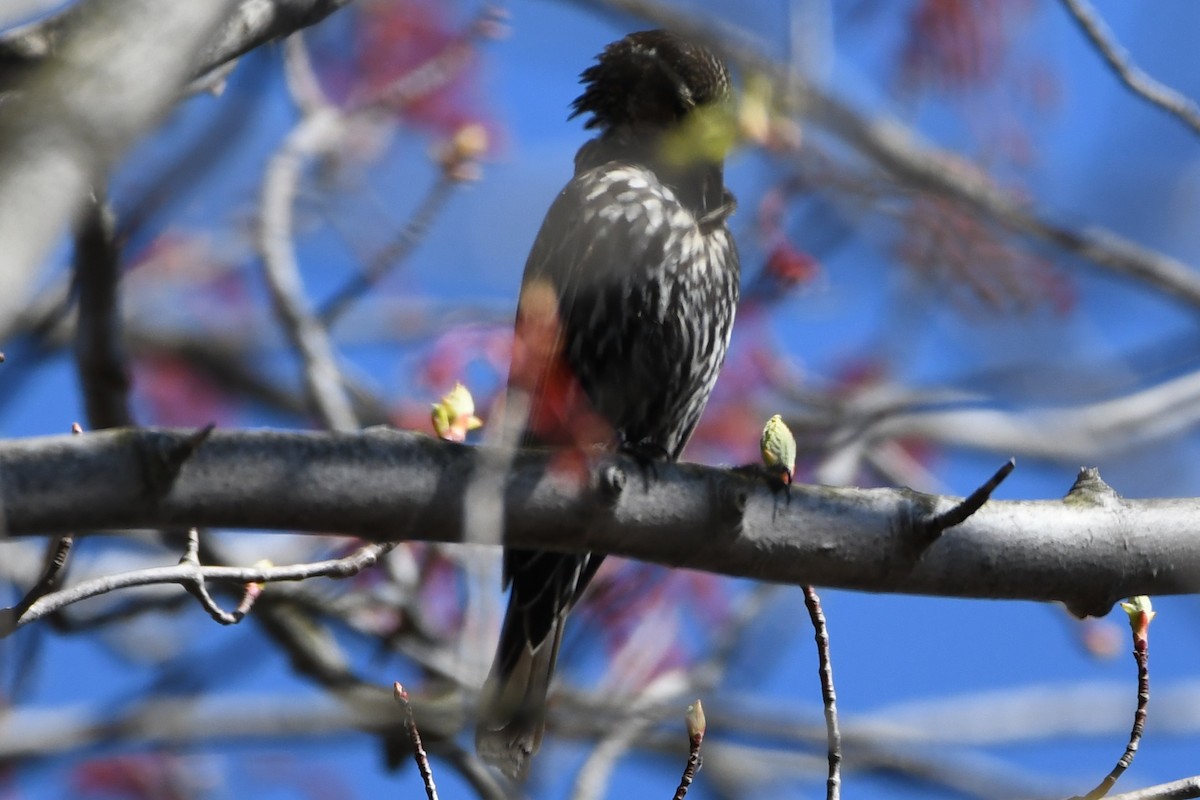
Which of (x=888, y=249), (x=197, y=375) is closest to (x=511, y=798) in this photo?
(x=888, y=249)

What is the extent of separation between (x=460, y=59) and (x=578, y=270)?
1.18 metres

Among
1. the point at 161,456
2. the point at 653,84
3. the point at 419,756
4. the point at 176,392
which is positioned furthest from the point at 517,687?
the point at 176,392

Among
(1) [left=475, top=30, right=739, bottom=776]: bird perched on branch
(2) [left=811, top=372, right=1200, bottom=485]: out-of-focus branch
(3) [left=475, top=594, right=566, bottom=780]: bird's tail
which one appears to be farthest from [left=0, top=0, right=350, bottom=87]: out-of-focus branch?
(2) [left=811, top=372, right=1200, bottom=485]: out-of-focus branch

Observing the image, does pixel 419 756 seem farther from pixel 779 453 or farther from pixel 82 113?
pixel 82 113

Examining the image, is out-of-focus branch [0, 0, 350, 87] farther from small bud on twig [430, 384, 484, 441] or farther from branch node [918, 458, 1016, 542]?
branch node [918, 458, 1016, 542]

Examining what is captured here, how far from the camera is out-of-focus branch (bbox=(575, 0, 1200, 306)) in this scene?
9.68ft

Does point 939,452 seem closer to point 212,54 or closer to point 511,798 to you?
point 511,798

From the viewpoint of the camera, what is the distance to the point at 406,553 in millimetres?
4645

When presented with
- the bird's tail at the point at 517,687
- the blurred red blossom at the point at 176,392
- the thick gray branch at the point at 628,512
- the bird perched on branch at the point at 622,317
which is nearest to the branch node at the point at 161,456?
the thick gray branch at the point at 628,512

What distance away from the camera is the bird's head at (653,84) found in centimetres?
393

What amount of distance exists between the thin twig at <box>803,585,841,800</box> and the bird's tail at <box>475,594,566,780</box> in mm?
970

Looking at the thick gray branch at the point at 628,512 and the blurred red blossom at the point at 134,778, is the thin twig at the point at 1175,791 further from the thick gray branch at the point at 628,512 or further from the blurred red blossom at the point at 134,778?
the blurred red blossom at the point at 134,778

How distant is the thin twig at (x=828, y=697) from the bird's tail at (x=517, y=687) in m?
0.97

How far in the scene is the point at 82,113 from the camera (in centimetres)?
123
